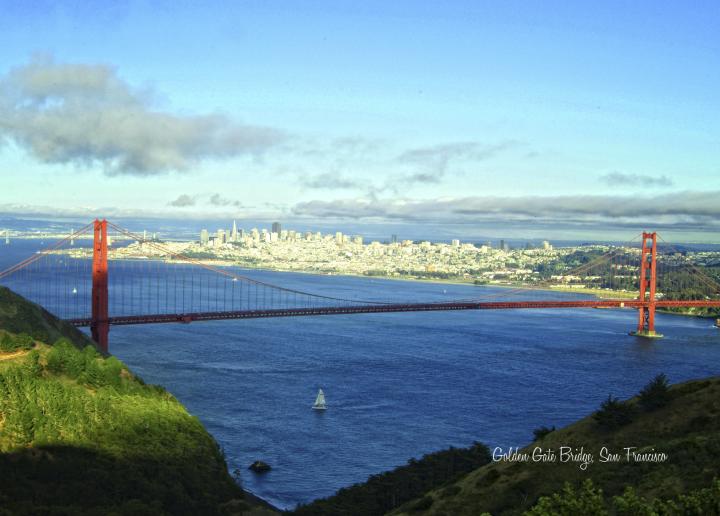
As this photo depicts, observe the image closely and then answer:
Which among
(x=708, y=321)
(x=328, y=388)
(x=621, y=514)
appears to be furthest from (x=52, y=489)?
(x=708, y=321)

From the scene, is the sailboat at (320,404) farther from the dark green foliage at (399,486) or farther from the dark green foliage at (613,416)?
the dark green foliage at (613,416)

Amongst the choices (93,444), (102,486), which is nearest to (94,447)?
(93,444)

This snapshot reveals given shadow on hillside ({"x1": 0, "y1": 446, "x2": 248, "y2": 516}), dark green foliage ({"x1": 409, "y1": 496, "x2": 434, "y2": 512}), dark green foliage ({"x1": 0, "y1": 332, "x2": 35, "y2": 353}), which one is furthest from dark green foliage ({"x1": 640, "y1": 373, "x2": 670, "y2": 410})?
dark green foliage ({"x1": 0, "y1": 332, "x2": 35, "y2": 353})

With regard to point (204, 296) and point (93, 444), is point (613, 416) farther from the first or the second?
point (204, 296)

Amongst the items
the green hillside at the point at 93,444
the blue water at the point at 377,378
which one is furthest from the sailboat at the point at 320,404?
the green hillside at the point at 93,444

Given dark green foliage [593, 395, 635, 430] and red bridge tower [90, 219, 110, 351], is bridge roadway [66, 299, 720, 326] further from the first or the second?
dark green foliage [593, 395, 635, 430]

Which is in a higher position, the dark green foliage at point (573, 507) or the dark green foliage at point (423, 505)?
the dark green foliage at point (573, 507)
